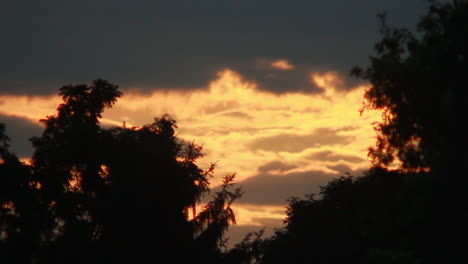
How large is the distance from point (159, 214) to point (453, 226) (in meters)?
25.4

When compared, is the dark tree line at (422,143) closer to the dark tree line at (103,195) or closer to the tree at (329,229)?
the tree at (329,229)

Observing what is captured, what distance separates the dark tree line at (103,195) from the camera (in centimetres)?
5962

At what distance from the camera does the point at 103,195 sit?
204 ft

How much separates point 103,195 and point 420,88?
25.6m

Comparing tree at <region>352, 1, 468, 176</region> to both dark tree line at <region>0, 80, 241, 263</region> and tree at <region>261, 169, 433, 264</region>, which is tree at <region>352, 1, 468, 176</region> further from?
dark tree line at <region>0, 80, 241, 263</region>

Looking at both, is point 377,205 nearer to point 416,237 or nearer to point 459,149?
point 416,237

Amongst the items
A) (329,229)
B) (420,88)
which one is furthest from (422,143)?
(329,229)

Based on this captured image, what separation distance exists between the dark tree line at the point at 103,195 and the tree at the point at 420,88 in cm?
1914

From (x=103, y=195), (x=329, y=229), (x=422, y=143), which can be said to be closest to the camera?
(x=422, y=143)

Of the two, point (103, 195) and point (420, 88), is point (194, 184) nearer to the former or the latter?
point (103, 195)

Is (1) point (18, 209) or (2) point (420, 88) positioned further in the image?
(1) point (18, 209)

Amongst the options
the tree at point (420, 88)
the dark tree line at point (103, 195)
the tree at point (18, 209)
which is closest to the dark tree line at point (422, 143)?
the tree at point (420, 88)

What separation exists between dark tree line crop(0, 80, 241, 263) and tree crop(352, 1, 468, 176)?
1914cm

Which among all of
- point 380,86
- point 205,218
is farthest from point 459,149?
point 205,218
